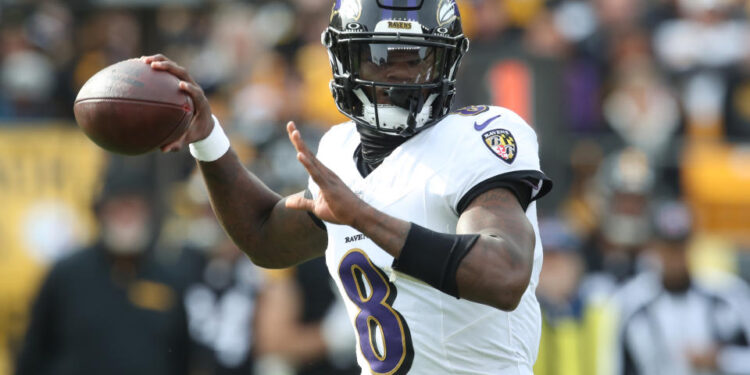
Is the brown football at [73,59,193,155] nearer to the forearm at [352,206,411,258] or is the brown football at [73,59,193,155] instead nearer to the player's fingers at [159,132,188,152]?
the player's fingers at [159,132,188,152]

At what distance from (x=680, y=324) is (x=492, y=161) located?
377cm

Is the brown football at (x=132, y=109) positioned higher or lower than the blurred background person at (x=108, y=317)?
higher

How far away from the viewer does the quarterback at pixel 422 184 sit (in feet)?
10.5

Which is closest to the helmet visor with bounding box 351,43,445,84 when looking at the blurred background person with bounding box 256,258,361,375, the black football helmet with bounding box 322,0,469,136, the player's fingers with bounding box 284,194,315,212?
the black football helmet with bounding box 322,0,469,136

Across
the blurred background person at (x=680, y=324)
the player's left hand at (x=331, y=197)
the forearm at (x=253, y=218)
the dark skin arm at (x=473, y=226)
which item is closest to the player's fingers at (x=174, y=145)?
the dark skin arm at (x=473, y=226)

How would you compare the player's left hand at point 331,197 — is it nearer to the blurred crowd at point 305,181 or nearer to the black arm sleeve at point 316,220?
the black arm sleeve at point 316,220

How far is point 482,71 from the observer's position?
24.9ft

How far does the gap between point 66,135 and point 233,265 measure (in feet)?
8.31

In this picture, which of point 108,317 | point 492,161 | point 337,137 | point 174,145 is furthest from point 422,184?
point 108,317

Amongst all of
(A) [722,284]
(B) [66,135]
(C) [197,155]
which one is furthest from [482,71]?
(C) [197,155]

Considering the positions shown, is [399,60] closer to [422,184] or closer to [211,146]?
[422,184]

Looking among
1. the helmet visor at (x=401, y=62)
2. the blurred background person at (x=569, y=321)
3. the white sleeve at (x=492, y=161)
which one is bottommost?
the blurred background person at (x=569, y=321)

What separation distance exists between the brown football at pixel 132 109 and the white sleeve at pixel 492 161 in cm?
89

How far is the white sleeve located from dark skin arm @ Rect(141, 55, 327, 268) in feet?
2.34
